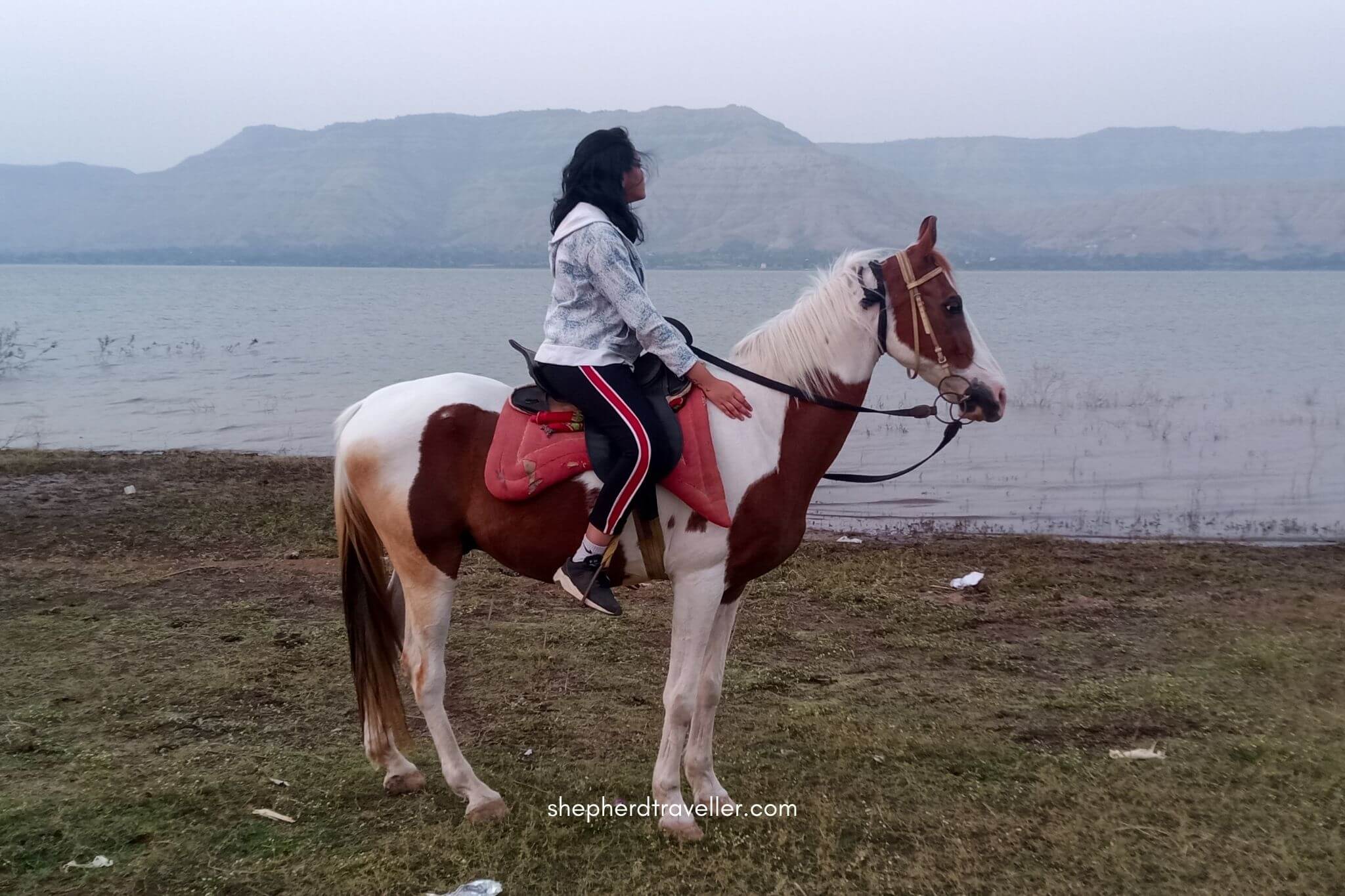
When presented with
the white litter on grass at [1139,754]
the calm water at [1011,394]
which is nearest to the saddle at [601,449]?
the white litter on grass at [1139,754]

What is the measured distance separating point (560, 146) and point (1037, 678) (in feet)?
615

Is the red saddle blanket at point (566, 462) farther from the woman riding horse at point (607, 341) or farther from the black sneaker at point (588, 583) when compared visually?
the black sneaker at point (588, 583)

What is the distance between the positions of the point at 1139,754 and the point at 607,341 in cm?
314

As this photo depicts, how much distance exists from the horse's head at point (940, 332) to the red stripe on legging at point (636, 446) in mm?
1078

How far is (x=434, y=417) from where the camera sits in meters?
3.86

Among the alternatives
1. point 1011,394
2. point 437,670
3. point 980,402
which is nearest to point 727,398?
point 980,402

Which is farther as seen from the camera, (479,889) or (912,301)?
(912,301)

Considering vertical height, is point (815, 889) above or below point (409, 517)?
below

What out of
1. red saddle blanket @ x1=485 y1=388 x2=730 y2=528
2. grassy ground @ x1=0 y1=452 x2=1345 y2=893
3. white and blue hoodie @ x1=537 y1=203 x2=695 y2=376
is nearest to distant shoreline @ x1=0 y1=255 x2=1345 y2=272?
grassy ground @ x1=0 y1=452 x2=1345 y2=893

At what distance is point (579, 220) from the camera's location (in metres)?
3.64

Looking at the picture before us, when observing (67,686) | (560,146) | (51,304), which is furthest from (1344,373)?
(560,146)

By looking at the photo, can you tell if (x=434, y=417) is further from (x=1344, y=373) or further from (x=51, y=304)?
(x=51, y=304)

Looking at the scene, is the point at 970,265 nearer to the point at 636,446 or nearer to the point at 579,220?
the point at 579,220

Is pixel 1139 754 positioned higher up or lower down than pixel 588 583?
lower down
